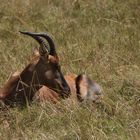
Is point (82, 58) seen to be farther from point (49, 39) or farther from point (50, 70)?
point (49, 39)

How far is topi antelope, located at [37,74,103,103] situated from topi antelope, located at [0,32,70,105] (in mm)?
122

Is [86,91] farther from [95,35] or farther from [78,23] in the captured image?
[78,23]

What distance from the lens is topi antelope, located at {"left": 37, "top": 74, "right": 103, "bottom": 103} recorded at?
27.2 ft

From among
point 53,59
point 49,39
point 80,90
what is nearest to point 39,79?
point 53,59

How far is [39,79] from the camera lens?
27.3ft

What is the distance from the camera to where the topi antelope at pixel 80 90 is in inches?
327

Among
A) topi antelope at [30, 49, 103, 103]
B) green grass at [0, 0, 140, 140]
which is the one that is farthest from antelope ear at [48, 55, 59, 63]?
green grass at [0, 0, 140, 140]

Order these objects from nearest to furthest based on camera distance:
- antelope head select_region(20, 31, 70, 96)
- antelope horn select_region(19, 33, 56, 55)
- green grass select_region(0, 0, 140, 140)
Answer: green grass select_region(0, 0, 140, 140) < antelope horn select_region(19, 33, 56, 55) < antelope head select_region(20, 31, 70, 96)

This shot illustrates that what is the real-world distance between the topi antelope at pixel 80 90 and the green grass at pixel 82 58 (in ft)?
0.41

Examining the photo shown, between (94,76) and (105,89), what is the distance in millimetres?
783

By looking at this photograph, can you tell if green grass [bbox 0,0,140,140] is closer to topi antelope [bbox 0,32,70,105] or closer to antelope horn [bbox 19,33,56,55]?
topi antelope [bbox 0,32,70,105]

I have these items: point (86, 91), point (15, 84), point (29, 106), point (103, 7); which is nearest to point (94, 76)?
point (86, 91)

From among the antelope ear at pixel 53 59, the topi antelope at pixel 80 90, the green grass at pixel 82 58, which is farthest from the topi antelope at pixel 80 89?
the antelope ear at pixel 53 59

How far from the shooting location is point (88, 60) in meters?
9.62
